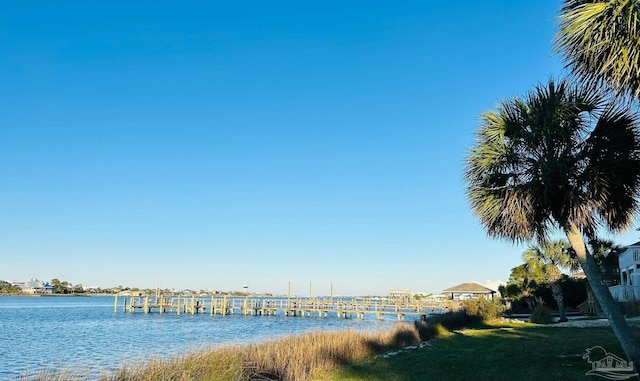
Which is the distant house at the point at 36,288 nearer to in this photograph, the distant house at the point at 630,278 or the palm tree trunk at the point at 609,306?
the distant house at the point at 630,278

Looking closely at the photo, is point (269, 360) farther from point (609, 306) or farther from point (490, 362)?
point (609, 306)

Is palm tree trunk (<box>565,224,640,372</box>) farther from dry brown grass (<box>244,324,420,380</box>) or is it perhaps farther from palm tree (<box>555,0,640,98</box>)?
dry brown grass (<box>244,324,420,380</box>)

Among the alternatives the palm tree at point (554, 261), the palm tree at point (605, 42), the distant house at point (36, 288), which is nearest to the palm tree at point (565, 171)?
the palm tree at point (605, 42)

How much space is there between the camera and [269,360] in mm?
10875

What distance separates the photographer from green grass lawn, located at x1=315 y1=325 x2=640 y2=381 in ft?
35.5

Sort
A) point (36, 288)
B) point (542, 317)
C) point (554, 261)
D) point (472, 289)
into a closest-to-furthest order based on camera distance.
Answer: point (542, 317) < point (554, 261) < point (472, 289) < point (36, 288)

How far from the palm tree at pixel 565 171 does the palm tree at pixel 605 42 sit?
1.67m

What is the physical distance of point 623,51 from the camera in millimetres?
7438

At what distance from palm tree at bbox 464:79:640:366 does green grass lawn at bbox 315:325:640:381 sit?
2433 millimetres

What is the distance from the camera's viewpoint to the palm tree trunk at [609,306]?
8875 mm

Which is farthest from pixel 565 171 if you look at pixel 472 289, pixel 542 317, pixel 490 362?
pixel 472 289

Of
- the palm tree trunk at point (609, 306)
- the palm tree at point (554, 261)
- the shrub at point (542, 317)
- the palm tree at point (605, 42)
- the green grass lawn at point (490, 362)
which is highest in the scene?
the palm tree at point (605, 42)

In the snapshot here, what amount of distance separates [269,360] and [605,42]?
8866 millimetres

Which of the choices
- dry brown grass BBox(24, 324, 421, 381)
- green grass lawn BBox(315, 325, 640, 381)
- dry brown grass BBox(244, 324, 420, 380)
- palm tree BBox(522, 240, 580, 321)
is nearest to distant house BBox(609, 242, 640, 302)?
palm tree BBox(522, 240, 580, 321)
